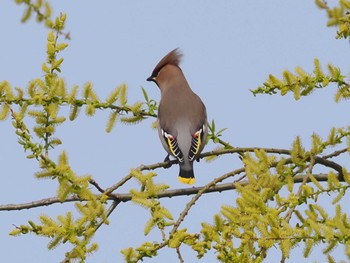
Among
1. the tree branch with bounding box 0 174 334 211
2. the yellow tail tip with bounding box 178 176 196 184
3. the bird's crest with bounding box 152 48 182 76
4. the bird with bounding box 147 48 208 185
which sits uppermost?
the bird's crest with bounding box 152 48 182 76

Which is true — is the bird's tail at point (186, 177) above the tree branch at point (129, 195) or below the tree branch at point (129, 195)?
above

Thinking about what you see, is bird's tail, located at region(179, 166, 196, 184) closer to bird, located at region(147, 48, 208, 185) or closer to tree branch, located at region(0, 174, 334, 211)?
bird, located at region(147, 48, 208, 185)

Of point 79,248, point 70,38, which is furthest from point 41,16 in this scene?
point 79,248

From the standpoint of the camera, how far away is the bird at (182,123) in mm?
6352

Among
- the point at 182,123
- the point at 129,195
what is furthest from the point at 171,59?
the point at 129,195

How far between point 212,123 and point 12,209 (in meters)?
1.41

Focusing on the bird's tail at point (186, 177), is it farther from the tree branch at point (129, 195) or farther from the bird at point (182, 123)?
the tree branch at point (129, 195)

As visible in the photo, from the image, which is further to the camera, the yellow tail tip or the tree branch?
the yellow tail tip

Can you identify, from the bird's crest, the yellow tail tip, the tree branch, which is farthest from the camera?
the bird's crest

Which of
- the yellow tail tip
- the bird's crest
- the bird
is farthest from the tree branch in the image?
the bird's crest

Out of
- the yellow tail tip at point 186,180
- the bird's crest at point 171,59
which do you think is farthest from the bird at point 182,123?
the bird's crest at point 171,59

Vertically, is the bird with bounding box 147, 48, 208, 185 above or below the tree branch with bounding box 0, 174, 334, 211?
above

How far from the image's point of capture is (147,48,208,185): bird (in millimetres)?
6352

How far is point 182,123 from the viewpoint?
22.0 ft
